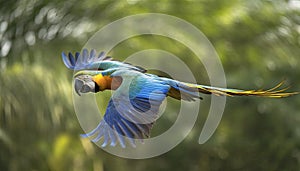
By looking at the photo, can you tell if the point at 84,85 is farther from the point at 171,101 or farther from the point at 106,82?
the point at 171,101

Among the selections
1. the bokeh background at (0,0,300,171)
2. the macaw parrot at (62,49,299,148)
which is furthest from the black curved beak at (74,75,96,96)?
the bokeh background at (0,0,300,171)

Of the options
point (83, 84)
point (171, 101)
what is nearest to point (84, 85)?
point (83, 84)

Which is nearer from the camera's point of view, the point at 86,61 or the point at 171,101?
the point at 86,61

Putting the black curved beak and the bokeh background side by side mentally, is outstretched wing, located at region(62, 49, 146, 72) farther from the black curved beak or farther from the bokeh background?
the bokeh background

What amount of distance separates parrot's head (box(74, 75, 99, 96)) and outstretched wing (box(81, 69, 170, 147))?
22mm

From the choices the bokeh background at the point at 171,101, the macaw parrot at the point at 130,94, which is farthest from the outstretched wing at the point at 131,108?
the bokeh background at the point at 171,101

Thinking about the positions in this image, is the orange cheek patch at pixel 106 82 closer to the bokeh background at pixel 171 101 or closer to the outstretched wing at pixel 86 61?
the outstretched wing at pixel 86 61

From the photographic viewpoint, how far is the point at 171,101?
1560 mm

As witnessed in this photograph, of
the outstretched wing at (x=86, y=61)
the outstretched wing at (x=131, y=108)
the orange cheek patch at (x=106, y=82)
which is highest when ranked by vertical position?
the outstretched wing at (x=86, y=61)

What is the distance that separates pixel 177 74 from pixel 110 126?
102 centimetres

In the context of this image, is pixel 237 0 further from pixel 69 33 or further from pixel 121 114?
pixel 121 114

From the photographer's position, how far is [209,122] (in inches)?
63.9

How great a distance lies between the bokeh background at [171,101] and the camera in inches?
52.9

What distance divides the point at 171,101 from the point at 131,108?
3.69 feet
